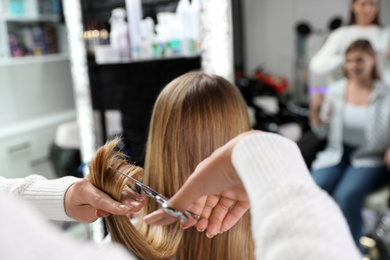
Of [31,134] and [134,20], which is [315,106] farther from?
[31,134]

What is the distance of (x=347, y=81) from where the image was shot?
1.56 m

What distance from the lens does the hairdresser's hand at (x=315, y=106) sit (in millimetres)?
1571

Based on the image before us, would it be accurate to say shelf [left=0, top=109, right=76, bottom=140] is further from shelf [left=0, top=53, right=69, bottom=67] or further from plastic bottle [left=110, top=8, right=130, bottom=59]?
plastic bottle [left=110, top=8, right=130, bottom=59]

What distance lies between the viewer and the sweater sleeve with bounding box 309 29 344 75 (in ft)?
4.91

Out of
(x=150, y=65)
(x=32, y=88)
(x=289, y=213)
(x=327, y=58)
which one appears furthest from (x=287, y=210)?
(x=32, y=88)

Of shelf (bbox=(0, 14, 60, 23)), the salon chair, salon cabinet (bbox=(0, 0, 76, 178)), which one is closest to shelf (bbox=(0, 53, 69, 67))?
salon cabinet (bbox=(0, 0, 76, 178))

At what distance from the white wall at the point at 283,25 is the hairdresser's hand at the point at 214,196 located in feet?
2.76

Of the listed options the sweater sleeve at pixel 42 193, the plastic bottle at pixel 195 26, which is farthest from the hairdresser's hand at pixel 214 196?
the plastic bottle at pixel 195 26

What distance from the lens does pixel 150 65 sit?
128 cm

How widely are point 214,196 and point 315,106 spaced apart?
1.15m

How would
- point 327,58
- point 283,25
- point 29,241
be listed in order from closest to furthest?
point 29,241
point 283,25
point 327,58

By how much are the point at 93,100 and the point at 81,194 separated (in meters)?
0.91

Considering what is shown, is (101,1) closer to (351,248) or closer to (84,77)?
(84,77)

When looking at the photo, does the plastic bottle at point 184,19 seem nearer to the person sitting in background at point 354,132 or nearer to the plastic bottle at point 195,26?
the plastic bottle at point 195,26
